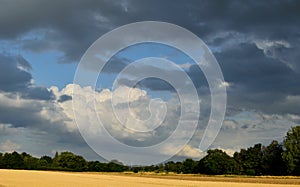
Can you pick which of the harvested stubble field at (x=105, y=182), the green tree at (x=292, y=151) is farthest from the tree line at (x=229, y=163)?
the harvested stubble field at (x=105, y=182)

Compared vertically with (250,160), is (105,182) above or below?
below

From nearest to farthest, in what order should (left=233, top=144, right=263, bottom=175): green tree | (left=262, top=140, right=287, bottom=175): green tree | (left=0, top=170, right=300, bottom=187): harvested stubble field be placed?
(left=0, top=170, right=300, bottom=187): harvested stubble field, (left=262, top=140, right=287, bottom=175): green tree, (left=233, top=144, right=263, bottom=175): green tree

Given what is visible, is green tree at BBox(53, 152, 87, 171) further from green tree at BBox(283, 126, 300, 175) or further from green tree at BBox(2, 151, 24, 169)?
green tree at BBox(283, 126, 300, 175)

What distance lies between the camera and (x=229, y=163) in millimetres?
148625

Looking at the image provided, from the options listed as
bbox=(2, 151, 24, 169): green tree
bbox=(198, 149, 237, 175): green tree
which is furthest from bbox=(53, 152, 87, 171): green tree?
bbox=(198, 149, 237, 175): green tree

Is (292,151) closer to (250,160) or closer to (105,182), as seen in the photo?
(250,160)

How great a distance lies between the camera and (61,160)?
18762 cm

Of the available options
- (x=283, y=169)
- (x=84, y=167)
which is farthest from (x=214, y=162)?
(x=84, y=167)

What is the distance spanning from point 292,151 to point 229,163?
26649mm

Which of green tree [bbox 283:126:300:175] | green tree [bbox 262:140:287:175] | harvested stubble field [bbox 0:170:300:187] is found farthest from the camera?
green tree [bbox 262:140:287:175]

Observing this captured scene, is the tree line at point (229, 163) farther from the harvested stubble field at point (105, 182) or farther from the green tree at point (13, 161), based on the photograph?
the harvested stubble field at point (105, 182)

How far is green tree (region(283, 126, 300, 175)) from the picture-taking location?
12312cm

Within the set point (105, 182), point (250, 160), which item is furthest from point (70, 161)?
point (105, 182)

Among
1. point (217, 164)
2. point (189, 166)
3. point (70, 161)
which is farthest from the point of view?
point (70, 161)
